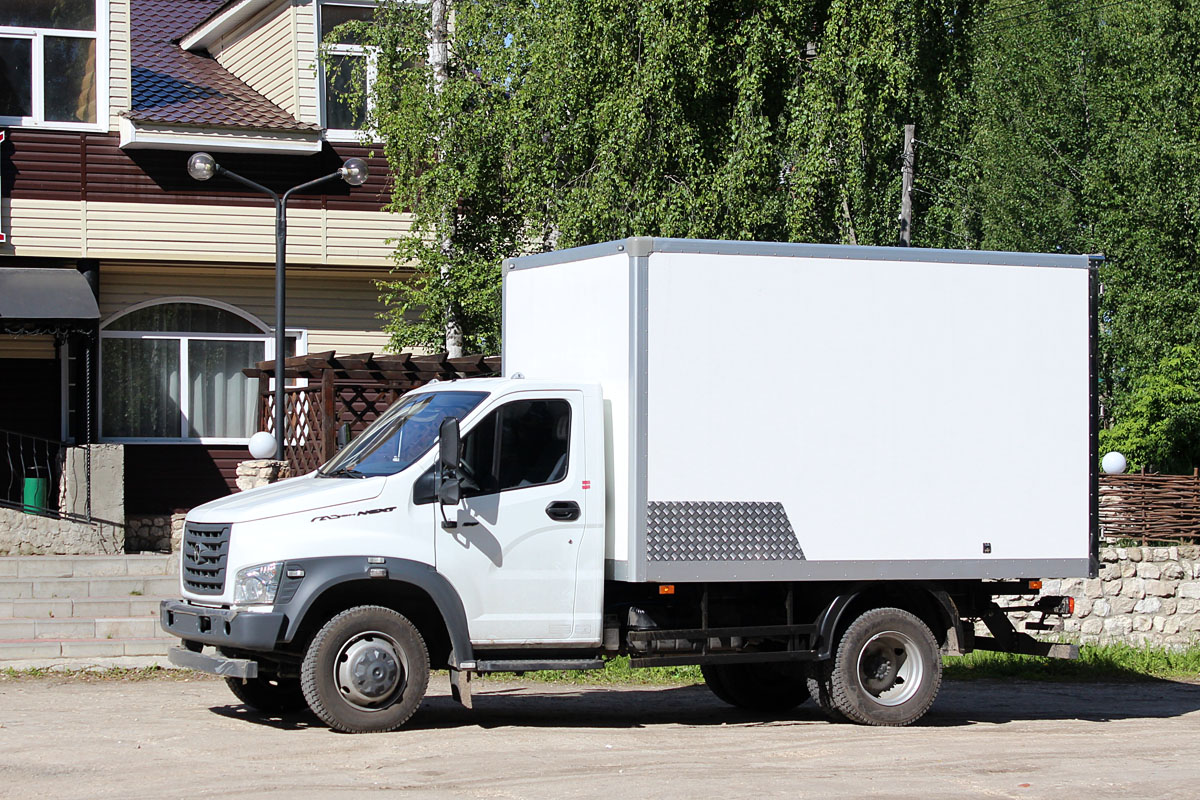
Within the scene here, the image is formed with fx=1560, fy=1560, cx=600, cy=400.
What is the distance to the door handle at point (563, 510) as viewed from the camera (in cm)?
1058

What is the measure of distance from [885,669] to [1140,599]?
38.3 ft

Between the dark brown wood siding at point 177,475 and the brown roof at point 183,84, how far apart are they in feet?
14.7

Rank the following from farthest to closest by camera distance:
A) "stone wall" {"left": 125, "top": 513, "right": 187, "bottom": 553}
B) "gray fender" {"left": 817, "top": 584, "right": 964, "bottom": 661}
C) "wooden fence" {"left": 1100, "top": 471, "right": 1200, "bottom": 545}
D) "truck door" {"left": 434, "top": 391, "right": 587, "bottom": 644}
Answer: "wooden fence" {"left": 1100, "top": 471, "right": 1200, "bottom": 545}
"stone wall" {"left": 125, "top": 513, "right": 187, "bottom": 553}
"gray fender" {"left": 817, "top": 584, "right": 964, "bottom": 661}
"truck door" {"left": 434, "top": 391, "right": 587, "bottom": 644}

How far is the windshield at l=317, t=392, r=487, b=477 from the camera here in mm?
10531

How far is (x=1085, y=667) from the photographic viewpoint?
639 inches

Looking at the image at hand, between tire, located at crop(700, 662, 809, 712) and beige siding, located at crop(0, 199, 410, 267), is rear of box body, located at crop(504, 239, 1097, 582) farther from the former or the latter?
beige siding, located at crop(0, 199, 410, 267)

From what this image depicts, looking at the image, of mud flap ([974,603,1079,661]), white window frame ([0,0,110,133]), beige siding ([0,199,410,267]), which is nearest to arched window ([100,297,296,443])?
beige siding ([0,199,410,267])

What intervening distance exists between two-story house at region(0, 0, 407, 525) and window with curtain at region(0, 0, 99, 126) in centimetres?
2

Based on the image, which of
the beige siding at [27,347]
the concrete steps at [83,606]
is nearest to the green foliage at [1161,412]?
the concrete steps at [83,606]

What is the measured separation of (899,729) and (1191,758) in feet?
6.51

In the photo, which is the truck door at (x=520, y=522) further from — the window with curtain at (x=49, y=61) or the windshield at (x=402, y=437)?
the window with curtain at (x=49, y=61)

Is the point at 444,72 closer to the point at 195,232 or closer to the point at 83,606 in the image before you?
the point at 195,232

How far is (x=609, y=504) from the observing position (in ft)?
35.3

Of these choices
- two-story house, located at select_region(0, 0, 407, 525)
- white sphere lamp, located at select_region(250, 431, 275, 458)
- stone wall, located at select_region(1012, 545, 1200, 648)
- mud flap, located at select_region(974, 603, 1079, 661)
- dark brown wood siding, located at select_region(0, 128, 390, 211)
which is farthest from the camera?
stone wall, located at select_region(1012, 545, 1200, 648)
